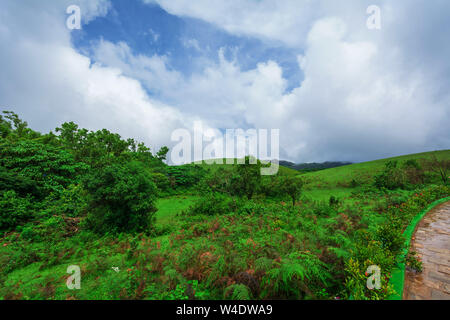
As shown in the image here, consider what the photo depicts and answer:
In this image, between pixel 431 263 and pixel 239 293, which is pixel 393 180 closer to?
pixel 431 263

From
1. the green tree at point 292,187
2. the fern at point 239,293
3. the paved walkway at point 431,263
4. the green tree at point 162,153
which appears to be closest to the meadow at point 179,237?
the fern at point 239,293

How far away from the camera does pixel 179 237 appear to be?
29.6 feet

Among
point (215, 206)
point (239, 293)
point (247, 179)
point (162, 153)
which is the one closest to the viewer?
point (239, 293)

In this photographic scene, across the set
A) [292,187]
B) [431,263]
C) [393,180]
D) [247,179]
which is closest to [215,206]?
[247,179]

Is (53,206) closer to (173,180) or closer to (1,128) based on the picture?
(173,180)

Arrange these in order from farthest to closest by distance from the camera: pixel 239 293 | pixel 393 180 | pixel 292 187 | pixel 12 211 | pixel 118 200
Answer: pixel 393 180
pixel 292 187
pixel 118 200
pixel 12 211
pixel 239 293

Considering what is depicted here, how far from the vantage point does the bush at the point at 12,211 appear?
974cm

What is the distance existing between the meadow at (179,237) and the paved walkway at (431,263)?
50cm

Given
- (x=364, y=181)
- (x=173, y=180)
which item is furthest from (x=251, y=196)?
(x=364, y=181)

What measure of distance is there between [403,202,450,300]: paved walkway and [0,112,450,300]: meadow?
505 millimetres

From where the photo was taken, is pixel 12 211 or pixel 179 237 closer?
pixel 179 237

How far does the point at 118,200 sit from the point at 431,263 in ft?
46.1

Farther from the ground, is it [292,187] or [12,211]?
[292,187]
